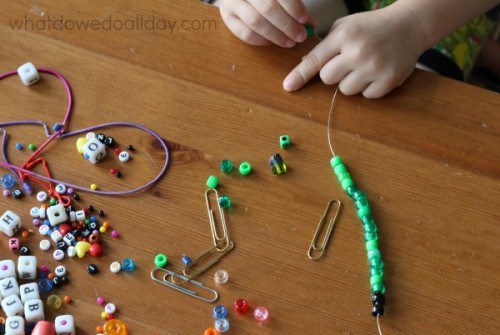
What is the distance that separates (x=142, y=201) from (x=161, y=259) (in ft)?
0.33

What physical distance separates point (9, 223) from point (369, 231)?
1.75 ft

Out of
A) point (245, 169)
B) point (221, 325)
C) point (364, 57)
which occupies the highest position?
point (364, 57)

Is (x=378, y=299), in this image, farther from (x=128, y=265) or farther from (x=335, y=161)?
(x=128, y=265)

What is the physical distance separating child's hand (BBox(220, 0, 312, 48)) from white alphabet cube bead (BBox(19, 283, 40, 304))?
53cm

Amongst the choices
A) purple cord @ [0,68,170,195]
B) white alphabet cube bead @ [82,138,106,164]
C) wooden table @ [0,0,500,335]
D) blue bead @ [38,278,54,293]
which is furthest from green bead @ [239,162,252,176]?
blue bead @ [38,278,54,293]

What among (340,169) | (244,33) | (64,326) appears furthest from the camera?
(244,33)

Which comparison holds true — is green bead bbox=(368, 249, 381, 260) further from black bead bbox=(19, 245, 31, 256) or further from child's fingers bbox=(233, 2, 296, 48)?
black bead bbox=(19, 245, 31, 256)

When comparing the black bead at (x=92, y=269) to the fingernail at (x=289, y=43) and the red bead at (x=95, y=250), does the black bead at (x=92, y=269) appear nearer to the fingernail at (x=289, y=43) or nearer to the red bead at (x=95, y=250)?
the red bead at (x=95, y=250)

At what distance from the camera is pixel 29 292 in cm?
78

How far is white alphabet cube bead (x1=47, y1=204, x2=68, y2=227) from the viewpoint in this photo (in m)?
0.83

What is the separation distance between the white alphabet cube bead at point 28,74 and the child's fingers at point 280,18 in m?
0.38

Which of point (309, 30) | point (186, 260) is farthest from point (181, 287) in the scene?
point (309, 30)

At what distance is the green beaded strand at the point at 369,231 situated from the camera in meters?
0.78

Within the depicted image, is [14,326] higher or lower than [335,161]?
lower
